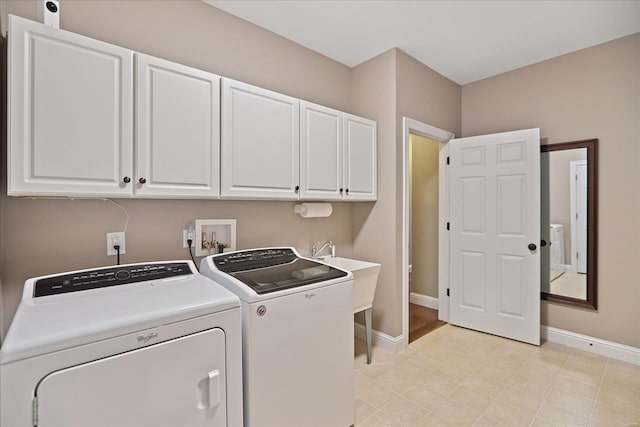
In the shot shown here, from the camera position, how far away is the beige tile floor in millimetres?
1926

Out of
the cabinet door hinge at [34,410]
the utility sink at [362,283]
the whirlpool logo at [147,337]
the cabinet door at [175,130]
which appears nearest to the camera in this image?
the cabinet door hinge at [34,410]

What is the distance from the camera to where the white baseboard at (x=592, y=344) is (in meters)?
2.57

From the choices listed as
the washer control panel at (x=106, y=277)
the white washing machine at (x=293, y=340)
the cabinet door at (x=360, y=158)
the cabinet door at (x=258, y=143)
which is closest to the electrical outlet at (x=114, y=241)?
the washer control panel at (x=106, y=277)

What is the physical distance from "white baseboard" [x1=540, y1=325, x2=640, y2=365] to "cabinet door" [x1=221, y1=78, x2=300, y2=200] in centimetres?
284

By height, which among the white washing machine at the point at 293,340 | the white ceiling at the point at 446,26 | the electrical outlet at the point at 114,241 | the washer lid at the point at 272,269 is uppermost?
the white ceiling at the point at 446,26

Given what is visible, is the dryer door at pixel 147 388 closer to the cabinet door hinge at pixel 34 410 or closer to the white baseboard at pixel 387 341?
the cabinet door hinge at pixel 34 410

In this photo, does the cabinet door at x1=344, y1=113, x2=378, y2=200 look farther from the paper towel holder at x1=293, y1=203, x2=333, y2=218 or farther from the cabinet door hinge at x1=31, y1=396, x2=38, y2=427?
the cabinet door hinge at x1=31, y1=396, x2=38, y2=427

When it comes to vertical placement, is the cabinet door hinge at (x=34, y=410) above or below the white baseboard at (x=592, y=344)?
above

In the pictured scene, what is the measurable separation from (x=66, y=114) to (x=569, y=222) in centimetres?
384

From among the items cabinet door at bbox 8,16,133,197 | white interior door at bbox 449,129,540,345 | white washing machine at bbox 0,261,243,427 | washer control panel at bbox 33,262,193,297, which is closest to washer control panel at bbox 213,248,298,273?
washer control panel at bbox 33,262,193,297

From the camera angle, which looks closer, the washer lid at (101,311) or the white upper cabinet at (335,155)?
the washer lid at (101,311)

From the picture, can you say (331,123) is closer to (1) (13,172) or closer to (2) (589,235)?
(1) (13,172)

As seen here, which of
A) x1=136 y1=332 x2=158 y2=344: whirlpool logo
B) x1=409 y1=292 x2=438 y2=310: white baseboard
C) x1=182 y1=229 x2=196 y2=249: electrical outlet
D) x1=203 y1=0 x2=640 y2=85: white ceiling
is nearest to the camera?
x1=136 y1=332 x2=158 y2=344: whirlpool logo

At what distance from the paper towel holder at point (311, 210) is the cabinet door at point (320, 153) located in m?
0.18
